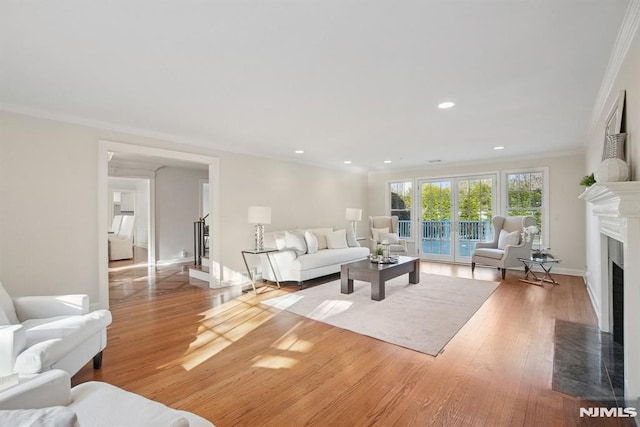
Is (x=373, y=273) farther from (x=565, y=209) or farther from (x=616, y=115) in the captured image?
(x=565, y=209)

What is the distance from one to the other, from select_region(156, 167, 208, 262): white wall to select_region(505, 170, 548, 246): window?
24.4 ft

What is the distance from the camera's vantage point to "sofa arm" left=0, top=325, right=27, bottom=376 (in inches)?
69.7

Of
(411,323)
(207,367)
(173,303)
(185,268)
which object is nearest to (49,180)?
(173,303)

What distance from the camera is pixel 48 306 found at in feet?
8.04

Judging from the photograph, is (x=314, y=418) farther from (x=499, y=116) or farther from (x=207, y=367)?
(x=499, y=116)

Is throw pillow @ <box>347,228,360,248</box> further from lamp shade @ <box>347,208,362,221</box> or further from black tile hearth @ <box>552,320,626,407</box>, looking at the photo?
black tile hearth @ <box>552,320,626,407</box>

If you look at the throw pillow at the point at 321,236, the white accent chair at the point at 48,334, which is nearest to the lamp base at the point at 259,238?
the throw pillow at the point at 321,236

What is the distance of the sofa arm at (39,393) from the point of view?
1146 mm

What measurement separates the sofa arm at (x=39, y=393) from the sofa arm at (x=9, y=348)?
0.78 metres

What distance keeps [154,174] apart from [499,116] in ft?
23.6

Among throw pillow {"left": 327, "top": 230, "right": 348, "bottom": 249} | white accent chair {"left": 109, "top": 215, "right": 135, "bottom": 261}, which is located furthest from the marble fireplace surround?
white accent chair {"left": 109, "top": 215, "right": 135, "bottom": 261}

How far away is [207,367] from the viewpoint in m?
2.46

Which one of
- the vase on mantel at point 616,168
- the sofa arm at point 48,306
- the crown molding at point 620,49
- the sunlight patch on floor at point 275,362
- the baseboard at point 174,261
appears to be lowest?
the sunlight patch on floor at point 275,362

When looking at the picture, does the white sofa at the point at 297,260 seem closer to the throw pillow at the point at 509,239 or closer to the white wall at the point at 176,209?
the throw pillow at the point at 509,239
